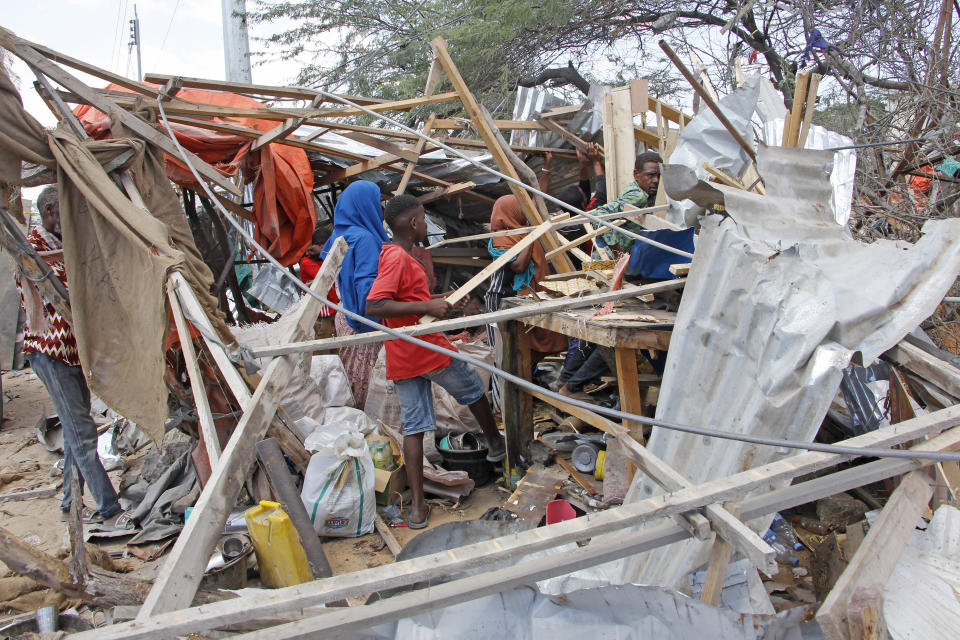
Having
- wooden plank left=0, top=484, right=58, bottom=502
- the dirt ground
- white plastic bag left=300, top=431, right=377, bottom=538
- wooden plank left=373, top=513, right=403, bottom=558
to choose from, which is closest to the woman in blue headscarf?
white plastic bag left=300, top=431, right=377, bottom=538

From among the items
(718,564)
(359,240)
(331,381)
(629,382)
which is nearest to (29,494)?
(331,381)

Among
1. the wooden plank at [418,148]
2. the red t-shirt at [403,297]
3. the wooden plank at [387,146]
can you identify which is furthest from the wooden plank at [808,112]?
the wooden plank at [387,146]

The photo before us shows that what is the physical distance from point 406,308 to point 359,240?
779 millimetres

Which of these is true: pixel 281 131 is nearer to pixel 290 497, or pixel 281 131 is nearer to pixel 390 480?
pixel 390 480

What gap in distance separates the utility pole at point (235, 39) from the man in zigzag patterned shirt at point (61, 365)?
5.76 meters

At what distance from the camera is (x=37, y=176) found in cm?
293

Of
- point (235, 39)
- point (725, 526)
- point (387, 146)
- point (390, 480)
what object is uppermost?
point (235, 39)

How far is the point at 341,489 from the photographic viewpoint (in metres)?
3.52

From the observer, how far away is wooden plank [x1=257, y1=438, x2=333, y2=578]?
2.27 metres

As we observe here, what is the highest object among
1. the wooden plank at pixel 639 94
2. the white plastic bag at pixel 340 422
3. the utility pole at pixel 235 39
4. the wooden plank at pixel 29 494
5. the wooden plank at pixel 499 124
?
the utility pole at pixel 235 39

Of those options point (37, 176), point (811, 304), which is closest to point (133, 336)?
point (37, 176)

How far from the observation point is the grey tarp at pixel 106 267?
8.55 feet

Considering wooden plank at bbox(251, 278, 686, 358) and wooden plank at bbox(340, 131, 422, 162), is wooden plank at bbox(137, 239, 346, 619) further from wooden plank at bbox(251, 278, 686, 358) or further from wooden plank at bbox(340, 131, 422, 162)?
wooden plank at bbox(340, 131, 422, 162)

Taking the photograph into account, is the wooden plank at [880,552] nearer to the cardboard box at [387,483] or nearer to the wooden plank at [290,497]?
the wooden plank at [290,497]
